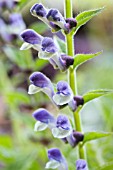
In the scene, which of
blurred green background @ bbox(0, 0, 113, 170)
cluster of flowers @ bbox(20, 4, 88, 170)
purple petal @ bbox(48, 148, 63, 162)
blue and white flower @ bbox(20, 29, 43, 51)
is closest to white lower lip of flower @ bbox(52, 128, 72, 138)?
cluster of flowers @ bbox(20, 4, 88, 170)

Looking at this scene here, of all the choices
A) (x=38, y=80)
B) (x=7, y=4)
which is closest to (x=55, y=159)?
(x=38, y=80)

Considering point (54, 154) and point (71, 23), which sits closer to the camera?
point (71, 23)

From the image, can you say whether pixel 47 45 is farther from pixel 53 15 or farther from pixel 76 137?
pixel 76 137

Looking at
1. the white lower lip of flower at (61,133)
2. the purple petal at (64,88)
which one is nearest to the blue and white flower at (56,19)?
the purple petal at (64,88)

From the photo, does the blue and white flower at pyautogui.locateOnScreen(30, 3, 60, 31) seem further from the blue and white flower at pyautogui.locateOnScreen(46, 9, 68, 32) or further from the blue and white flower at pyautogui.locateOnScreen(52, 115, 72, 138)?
the blue and white flower at pyautogui.locateOnScreen(52, 115, 72, 138)

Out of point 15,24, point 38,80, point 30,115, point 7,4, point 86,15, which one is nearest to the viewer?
point 86,15

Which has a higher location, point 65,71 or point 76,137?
point 65,71

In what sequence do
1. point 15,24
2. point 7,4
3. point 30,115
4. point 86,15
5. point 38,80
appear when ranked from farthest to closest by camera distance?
point 30,115 < point 15,24 < point 7,4 < point 38,80 < point 86,15

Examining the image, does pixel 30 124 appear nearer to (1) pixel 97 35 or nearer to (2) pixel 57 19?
(2) pixel 57 19
